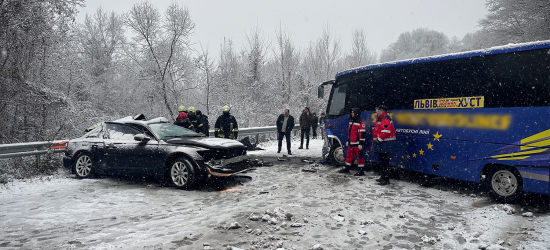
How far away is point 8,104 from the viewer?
426 inches

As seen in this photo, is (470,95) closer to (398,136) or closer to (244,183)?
(398,136)

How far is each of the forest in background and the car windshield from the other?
545cm

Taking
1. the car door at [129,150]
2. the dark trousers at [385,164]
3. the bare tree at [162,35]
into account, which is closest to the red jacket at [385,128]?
the dark trousers at [385,164]

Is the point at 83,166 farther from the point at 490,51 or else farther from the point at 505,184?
the point at 490,51

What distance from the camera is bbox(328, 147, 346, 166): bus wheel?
→ 975 cm

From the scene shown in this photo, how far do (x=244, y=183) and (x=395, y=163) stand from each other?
3.79m

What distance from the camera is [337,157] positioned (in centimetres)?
988

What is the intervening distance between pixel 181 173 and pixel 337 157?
16.6ft

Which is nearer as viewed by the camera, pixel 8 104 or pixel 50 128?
pixel 8 104

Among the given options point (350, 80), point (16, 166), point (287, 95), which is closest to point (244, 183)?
point (350, 80)

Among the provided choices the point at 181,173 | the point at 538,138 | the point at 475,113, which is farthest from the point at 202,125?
the point at 538,138

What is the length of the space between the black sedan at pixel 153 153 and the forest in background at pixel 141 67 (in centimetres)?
401

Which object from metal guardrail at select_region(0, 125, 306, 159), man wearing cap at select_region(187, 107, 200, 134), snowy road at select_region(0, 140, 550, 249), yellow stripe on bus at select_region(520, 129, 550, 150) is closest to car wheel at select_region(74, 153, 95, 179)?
snowy road at select_region(0, 140, 550, 249)

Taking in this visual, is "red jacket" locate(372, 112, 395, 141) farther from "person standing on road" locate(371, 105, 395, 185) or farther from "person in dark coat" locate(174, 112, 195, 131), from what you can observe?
"person in dark coat" locate(174, 112, 195, 131)
